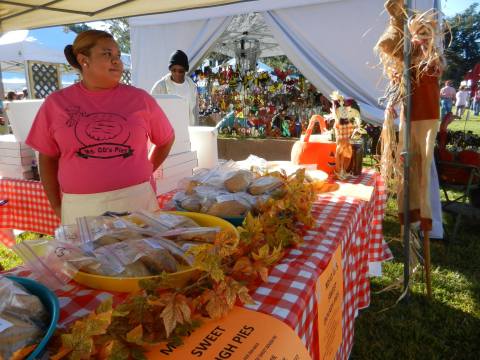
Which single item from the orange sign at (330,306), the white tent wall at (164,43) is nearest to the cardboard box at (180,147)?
the orange sign at (330,306)

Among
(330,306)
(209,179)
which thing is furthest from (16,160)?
(330,306)

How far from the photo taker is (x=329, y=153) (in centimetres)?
176

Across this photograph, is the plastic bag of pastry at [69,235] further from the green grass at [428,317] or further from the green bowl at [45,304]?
the green grass at [428,317]

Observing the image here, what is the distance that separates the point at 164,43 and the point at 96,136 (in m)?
4.83

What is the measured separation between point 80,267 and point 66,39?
26.6 feet

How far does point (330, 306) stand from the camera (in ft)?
2.94

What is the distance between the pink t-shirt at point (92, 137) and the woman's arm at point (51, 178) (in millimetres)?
52

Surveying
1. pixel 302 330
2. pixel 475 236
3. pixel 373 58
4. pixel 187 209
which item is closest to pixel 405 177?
pixel 187 209

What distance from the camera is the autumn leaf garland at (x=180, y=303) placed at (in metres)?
0.48

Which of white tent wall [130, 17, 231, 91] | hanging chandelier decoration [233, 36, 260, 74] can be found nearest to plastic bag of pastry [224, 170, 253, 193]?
white tent wall [130, 17, 231, 91]

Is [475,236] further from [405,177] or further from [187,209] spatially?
[187,209]

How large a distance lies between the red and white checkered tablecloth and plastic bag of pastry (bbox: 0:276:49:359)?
86 mm

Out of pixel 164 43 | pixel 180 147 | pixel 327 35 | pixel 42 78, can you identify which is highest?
pixel 164 43

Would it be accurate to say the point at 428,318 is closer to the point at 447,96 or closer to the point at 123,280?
the point at 123,280
